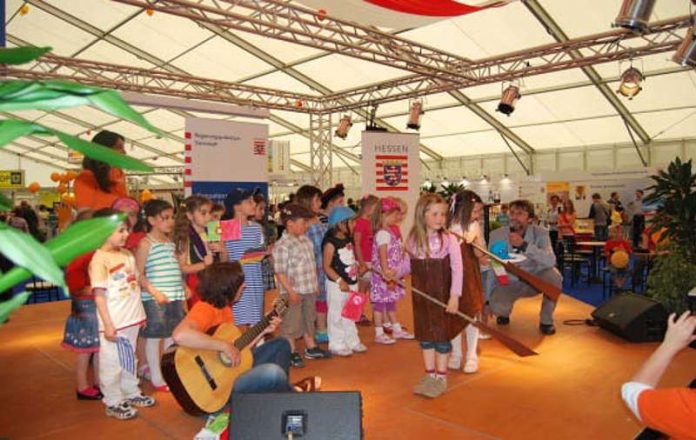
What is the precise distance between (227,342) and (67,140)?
2.30 metres

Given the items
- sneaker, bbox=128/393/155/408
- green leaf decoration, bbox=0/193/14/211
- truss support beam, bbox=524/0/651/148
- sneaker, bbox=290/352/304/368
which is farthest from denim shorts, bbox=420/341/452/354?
truss support beam, bbox=524/0/651/148

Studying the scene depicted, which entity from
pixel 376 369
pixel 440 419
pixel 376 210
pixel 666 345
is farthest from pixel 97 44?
pixel 666 345

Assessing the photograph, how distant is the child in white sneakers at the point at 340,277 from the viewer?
Answer: 175 inches

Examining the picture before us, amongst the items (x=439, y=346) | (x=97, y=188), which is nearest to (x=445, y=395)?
(x=439, y=346)

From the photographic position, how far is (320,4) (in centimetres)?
629

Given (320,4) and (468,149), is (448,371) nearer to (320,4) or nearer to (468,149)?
(320,4)

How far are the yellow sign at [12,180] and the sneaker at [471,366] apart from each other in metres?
20.9

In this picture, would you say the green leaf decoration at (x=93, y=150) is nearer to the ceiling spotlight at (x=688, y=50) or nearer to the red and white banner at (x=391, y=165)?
the ceiling spotlight at (x=688, y=50)

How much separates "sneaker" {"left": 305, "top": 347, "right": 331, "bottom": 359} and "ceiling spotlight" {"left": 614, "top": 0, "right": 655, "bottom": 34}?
12.4 feet

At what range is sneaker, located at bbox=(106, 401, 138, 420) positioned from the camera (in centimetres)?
320

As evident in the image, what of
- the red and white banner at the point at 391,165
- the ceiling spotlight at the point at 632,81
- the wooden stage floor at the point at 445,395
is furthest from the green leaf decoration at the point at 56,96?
the ceiling spotlight at the point at 632,81

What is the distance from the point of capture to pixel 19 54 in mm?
676

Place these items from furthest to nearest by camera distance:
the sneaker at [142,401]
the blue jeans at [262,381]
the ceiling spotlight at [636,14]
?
the ceiling spotlight at [636,14]
the sneaker at [142,401]
the blue jeans at [262,381]

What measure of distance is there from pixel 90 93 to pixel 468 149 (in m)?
19.2
